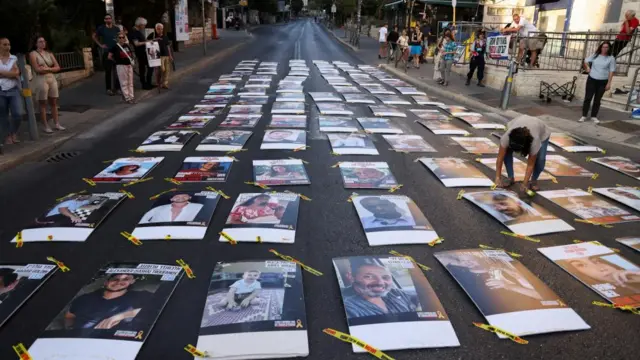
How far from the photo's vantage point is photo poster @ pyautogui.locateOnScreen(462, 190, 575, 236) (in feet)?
14.8

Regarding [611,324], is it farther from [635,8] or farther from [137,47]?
[635,8]

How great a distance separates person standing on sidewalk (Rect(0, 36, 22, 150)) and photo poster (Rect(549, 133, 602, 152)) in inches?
339

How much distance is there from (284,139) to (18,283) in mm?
4733

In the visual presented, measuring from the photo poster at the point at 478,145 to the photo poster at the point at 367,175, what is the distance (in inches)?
72.7

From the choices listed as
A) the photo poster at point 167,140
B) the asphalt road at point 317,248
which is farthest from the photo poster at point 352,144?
the photo poster at point 167,140

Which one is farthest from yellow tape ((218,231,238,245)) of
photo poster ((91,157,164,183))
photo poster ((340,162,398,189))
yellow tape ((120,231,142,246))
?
photo poster ((91,157,164,183))

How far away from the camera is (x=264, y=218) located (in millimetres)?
4520

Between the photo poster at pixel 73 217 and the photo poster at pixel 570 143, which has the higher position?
the photo poster at pixel 570 143

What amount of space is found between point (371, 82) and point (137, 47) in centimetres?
740

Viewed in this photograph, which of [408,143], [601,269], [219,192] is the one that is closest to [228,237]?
[219,192]

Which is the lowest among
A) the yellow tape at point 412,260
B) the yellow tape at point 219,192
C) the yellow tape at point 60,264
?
the yellow tape at point 60,264

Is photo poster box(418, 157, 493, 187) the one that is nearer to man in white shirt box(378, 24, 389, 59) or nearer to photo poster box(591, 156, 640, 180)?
photo poster box(591, 156, 640, 180)

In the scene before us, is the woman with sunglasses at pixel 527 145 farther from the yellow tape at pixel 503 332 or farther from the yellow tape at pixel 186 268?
the yellow tape at pixel 186 268

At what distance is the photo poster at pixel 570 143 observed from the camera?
7579 millimetres
